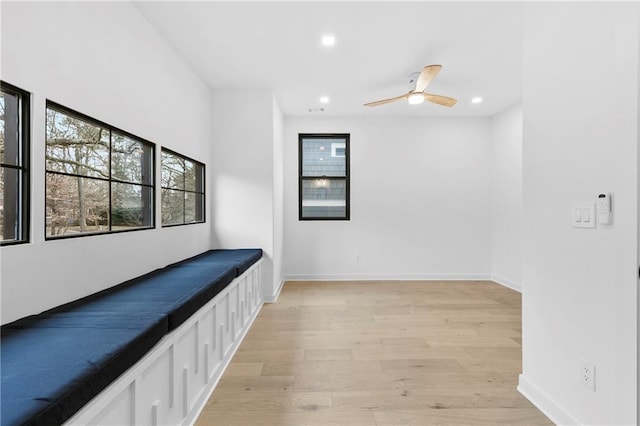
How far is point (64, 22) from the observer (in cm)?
174

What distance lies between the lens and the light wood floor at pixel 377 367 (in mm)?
1847

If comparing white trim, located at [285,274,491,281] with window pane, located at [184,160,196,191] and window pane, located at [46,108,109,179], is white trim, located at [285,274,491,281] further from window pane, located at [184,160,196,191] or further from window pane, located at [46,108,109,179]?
window pane, located at [46,108,109,179]

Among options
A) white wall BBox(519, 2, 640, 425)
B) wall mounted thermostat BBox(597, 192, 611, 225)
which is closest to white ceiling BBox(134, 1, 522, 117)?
white wall BBox(519, 2, 640, 425)

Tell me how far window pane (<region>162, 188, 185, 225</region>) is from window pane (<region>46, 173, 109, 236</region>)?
804 mm

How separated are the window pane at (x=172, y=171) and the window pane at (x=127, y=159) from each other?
0.94 feet

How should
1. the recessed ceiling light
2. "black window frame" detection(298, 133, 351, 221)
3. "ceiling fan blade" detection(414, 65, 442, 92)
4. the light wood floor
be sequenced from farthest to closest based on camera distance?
"black window frame" detection(298, 133, 351, 221)
"ceiling fan blade" detection(414, 65, 442, 92)
the recessed ceiling light
the light wood floor

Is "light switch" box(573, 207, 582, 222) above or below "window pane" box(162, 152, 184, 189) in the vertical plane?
below

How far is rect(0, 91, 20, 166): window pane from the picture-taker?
145 cm

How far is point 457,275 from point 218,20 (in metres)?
4.92

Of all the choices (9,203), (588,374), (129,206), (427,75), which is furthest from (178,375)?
(427,75)

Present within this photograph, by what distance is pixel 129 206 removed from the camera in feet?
8.02

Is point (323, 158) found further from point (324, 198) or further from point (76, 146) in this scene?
point (76, 146)

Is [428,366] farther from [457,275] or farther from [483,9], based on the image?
[457,275]

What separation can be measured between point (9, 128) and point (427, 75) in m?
3.09
